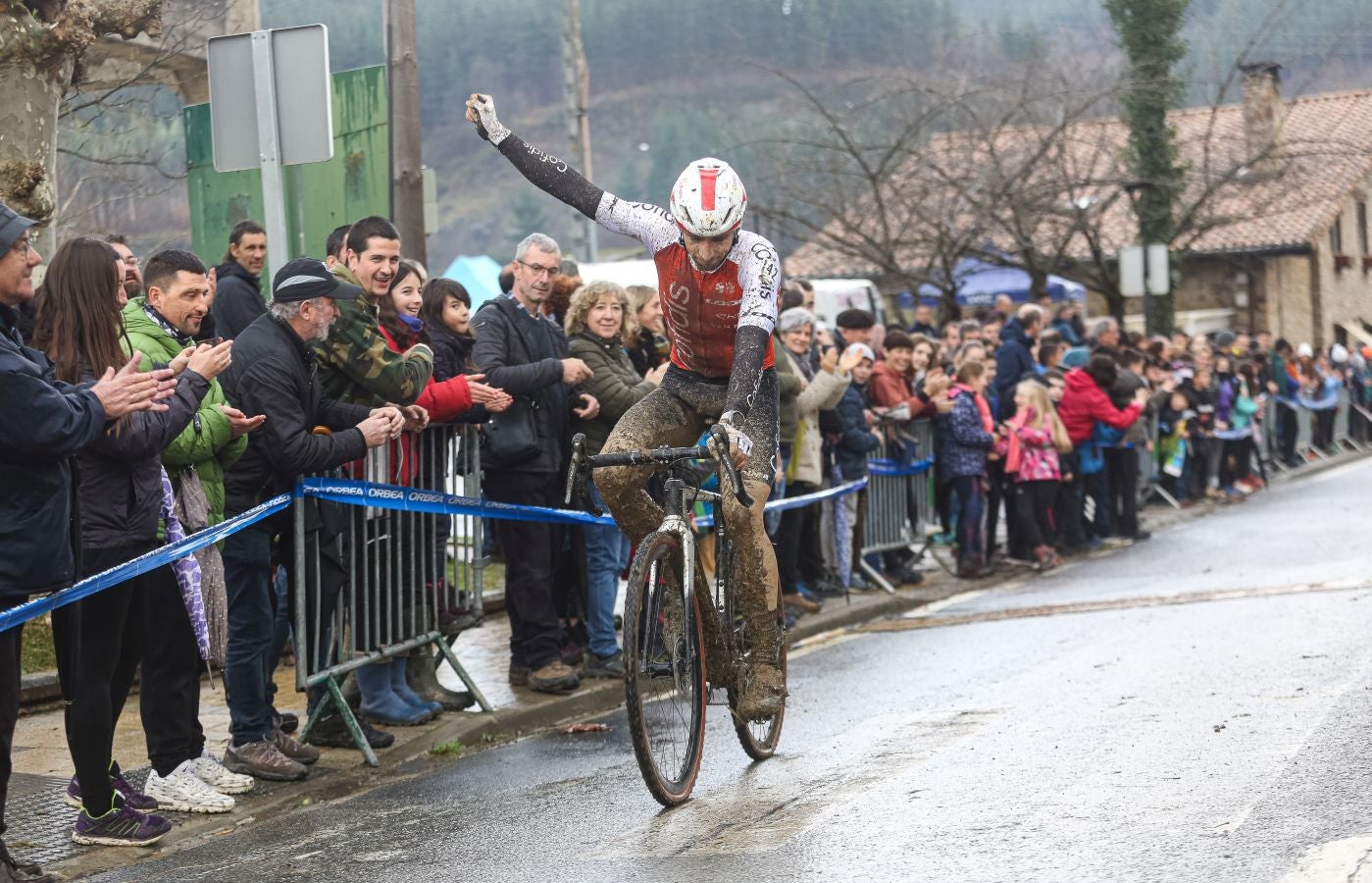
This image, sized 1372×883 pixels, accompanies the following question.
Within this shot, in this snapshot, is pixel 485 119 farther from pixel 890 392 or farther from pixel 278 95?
pixel 890 392

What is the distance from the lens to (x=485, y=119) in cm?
734

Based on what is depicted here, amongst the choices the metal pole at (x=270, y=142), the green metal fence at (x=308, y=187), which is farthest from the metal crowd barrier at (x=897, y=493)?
the metal pole at (x=270, y=142)

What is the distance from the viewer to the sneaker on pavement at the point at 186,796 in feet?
22.5

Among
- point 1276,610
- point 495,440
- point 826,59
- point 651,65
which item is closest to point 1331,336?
point 826,59

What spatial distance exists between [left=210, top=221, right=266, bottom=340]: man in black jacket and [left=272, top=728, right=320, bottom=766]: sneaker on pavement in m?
2.03

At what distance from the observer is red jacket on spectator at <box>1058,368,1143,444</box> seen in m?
16.3

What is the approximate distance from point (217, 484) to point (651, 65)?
10797 centimetres

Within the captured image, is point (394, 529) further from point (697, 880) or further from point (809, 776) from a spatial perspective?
point (697, 880)

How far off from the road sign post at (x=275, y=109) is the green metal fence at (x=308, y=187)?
2664mm

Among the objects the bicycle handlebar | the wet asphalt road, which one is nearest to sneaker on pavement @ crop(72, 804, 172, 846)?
the wet asphalt road

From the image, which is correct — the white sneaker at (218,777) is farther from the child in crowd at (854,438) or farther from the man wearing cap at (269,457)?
the child in crowd at (854,438)

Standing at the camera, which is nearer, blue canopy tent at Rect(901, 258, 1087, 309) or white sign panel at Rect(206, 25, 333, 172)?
white sign panel at Rect(206, 25, 333, 172)

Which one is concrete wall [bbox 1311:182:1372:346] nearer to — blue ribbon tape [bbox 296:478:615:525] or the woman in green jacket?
the woman in green jacket

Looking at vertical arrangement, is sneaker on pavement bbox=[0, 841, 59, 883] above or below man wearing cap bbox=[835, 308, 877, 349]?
below
